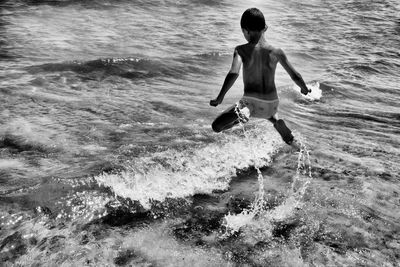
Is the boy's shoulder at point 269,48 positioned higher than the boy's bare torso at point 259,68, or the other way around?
the boy's shoulder at point 269,48

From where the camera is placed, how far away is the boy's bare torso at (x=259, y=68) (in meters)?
4.39

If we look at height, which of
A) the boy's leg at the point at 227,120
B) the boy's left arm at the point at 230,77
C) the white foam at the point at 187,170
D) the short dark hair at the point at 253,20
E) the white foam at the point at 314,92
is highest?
the short dark hair at the point at 253,20

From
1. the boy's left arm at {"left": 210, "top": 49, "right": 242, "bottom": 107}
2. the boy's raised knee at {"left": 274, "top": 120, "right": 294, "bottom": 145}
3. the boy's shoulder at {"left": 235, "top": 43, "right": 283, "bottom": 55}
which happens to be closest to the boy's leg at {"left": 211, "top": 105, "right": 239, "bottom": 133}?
the boy's left arm at {"left": 210, "top": 49, "right": 242, "bottom": 107}

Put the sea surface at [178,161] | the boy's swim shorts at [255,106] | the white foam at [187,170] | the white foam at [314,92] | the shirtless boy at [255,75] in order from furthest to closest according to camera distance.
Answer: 1. the white foam at [314,92]
2. the white foam at [187,170]
3. the boy's swim shorts at [255,106]
4. the shirtless boy at [255,75]
5. the sea surface at [178,161]

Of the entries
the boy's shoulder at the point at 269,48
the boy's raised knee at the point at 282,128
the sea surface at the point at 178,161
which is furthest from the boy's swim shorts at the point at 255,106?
the sea surface at the point at 178,161

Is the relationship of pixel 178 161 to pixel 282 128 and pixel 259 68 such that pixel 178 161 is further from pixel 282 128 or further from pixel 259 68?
pixel 259 68

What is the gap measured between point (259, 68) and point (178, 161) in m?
1.79

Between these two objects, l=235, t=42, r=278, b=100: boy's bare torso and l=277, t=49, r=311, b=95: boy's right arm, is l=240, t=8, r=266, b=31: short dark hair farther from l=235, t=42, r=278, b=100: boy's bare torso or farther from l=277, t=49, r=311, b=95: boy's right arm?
l=277, t=49, r=311, b=95: boy's right arm

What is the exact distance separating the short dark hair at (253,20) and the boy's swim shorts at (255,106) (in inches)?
32.4

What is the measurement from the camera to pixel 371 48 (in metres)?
13.0

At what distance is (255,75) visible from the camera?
456 centimetres

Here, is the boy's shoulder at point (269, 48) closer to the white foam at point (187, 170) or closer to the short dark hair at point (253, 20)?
the short dark hair at point (253, 20)

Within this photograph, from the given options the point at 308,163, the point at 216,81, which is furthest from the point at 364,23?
the point at 308,163

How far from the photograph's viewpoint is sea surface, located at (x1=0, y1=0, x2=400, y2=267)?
4031mm
